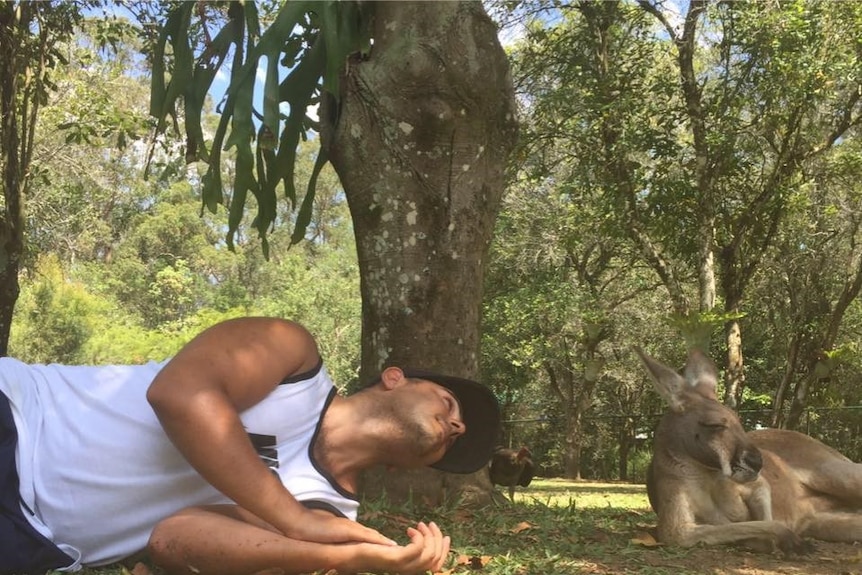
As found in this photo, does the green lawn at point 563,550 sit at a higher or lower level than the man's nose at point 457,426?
lower

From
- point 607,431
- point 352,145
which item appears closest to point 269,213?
point 352,145

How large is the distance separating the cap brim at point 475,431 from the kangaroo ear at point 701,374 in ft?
5.53

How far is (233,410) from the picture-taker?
90.2 inches

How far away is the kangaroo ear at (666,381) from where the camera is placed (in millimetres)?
4191

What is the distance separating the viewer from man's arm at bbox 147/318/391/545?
2.23 m

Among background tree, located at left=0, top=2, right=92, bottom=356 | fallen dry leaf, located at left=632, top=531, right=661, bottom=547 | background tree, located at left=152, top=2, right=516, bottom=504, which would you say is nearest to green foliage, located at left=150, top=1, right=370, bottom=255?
background tree, located at left=152, top=2, right=516, bottom=504

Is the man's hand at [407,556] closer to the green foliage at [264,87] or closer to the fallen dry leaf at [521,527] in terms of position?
the fallen dry leaf at [521,527]

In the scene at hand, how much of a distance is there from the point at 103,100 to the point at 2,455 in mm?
10371

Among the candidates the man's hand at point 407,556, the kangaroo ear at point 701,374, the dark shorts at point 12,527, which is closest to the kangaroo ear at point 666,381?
the kangaroo ear at point 701,374

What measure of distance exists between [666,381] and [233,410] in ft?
8.49

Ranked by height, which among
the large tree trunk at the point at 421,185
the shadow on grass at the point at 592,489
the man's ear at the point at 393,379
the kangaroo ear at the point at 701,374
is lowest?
the shadow on grass at the point at 592,489

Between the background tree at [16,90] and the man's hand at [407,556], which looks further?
the background tree at [16,90]

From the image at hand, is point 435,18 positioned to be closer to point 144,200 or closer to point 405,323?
point 405,323

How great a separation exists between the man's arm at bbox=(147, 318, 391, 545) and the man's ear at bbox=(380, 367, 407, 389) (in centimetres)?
42
